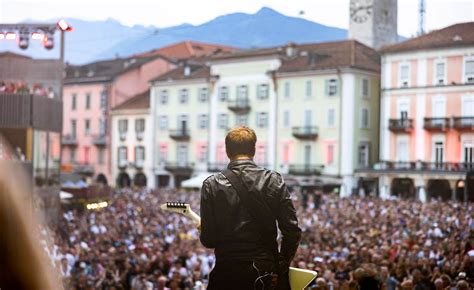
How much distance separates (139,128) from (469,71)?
89.6 feet

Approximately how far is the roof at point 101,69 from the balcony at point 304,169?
12.7 metres

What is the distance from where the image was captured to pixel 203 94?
3294cm

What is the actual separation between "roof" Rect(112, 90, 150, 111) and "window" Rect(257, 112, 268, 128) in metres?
8.36

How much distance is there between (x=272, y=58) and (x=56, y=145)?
1262 centimetres

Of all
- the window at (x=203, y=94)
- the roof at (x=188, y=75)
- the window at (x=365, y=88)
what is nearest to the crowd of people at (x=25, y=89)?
the window at (x=365, y=88)

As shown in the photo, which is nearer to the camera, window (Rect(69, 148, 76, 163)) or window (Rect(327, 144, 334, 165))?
window (Rect(327, 144, 334, 165))

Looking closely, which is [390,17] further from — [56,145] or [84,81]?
[84,81]

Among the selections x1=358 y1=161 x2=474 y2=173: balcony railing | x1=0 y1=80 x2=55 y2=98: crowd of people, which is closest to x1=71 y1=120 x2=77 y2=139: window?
Result: x1=0 y1=80 x2=55 y2=98: crowd of people

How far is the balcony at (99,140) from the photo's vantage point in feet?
135

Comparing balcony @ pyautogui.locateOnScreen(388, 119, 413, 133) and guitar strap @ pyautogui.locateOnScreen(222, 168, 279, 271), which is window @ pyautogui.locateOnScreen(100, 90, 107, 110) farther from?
guitar strap @ pyautogui.locateOnScreen(222, 168, 279, 271)

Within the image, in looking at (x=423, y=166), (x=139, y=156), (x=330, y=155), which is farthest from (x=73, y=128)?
(x=423, y=166)

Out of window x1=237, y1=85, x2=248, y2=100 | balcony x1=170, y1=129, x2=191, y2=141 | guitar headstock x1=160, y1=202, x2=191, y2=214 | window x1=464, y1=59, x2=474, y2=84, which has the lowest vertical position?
guitar headstock x1=160, y1=202, x2=191, y2=214

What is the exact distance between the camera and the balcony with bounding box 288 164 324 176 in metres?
29.2

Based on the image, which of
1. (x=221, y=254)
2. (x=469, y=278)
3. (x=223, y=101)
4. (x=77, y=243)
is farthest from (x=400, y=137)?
(x=223, y=101)
